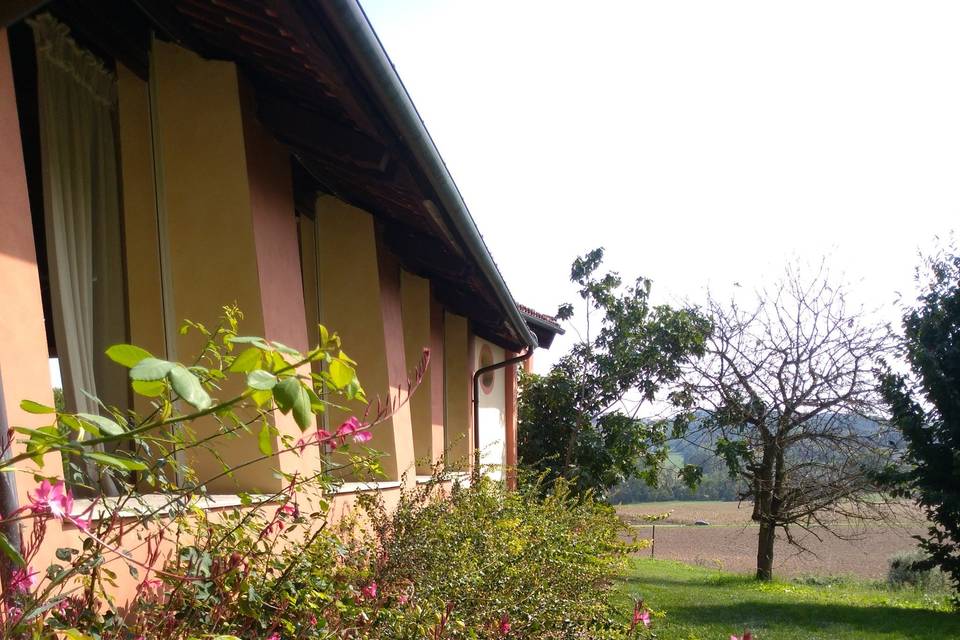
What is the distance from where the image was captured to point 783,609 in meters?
11.6

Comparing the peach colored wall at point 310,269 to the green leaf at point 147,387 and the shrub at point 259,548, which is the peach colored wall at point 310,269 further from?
the green leaf at point 147,387

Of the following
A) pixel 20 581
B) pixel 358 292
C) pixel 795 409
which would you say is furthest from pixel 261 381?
pixel 795 409

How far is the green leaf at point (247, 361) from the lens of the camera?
49.0 inches

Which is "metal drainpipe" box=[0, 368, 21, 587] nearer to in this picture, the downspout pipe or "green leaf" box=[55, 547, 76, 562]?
"green leaf" box=[55, 547, 76, 562]

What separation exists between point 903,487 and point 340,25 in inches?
478

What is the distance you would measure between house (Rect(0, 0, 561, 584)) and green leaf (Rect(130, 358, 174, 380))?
1.53m

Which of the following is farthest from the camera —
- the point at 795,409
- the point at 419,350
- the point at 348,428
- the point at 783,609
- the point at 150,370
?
the point at 795,409

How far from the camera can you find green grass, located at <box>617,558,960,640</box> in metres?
9.18

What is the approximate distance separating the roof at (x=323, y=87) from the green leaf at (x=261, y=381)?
6.50 feet

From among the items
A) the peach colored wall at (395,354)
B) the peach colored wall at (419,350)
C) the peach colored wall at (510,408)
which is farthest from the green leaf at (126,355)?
the peach colored wall at (510,408)

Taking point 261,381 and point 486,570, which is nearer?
point 261,381

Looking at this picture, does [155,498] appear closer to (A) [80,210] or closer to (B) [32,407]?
(A) [80,210]

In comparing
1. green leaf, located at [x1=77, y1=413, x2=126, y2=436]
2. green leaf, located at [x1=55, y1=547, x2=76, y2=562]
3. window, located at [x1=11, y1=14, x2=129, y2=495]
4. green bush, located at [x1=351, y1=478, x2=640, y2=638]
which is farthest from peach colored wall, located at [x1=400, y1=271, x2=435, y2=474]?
green leaf, located at [x1=77, y1=413, x2=126, y2=436]

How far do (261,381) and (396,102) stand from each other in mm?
2540
